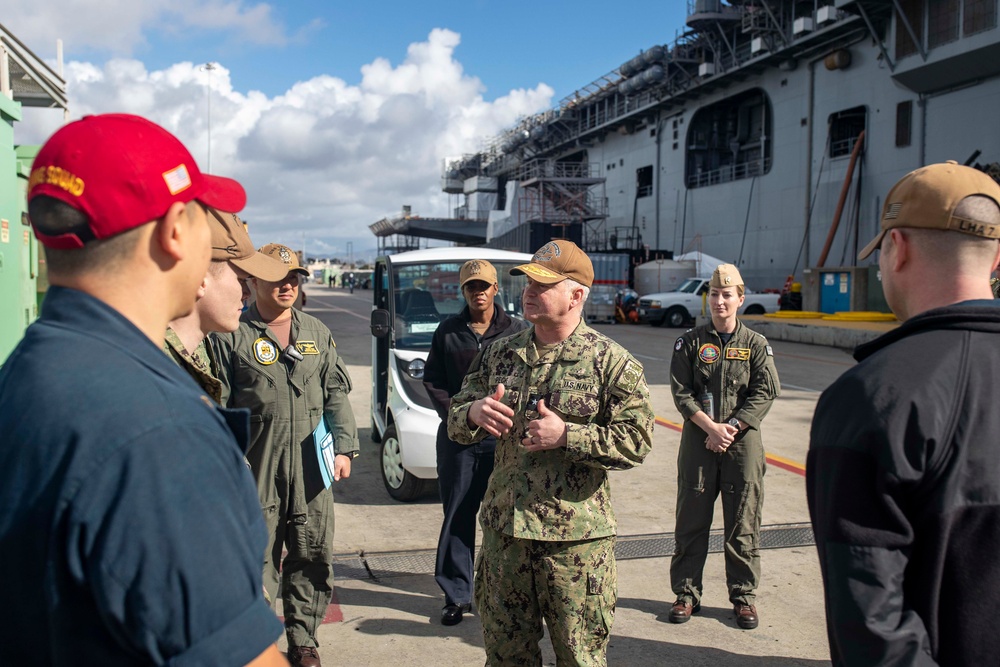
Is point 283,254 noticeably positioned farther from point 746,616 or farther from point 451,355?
point 746,616

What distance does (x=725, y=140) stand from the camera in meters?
42.7

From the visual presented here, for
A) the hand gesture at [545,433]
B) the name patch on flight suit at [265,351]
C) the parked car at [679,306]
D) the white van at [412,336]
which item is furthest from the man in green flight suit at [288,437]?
the parked car at [679,306]

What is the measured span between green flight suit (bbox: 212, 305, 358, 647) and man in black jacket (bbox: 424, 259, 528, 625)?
815 millimetres

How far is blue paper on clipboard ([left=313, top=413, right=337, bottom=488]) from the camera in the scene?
154 inches

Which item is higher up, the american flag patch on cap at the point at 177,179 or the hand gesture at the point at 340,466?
the american flag patch on cap at the point at 177,179

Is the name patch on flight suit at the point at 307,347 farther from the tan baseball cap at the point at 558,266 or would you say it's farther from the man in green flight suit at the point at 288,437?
the tan baseball cap at the point at 558,266

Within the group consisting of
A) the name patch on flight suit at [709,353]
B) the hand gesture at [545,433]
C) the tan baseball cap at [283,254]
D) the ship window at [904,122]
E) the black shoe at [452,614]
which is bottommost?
the black shoe at [452,614]

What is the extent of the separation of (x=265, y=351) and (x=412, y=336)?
10.2 ft

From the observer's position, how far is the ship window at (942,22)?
23797 millimetres

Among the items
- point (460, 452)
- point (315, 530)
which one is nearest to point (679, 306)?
point (460, 452)

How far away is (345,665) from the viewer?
392 centimetres

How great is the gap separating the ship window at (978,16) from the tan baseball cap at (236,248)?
25.8m

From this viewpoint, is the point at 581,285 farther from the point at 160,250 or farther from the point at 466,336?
the point at 160,250

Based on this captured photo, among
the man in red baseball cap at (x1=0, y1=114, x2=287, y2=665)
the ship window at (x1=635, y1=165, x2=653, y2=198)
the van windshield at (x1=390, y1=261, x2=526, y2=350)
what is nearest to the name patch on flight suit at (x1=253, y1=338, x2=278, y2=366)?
the man in red baseball cap at (x1=0, y1=114, x2=287, y2=665)
